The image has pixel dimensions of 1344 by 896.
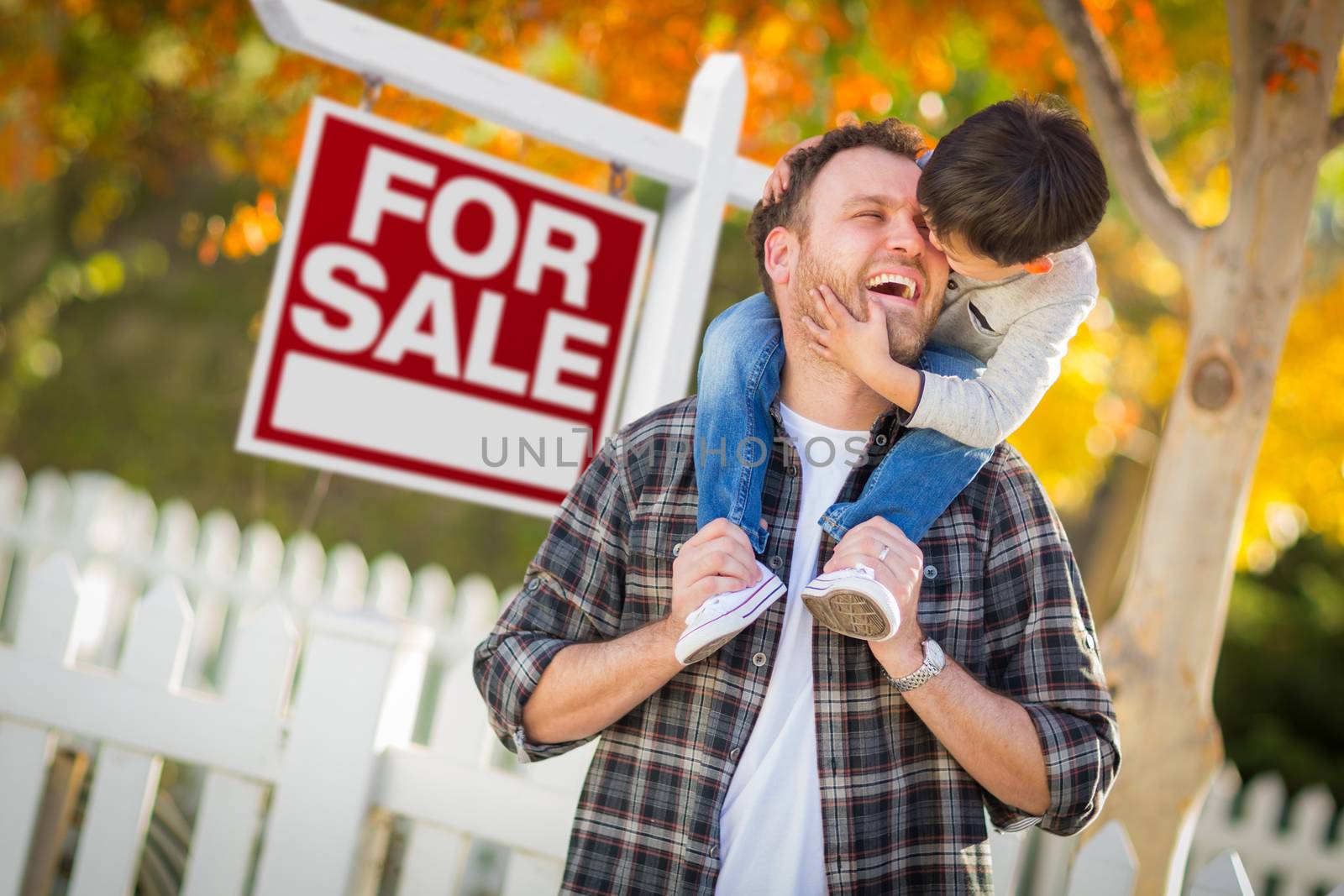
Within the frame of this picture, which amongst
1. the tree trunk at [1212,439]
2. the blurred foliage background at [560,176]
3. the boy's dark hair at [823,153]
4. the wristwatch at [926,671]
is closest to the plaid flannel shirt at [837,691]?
the wristwatch at [926,671]

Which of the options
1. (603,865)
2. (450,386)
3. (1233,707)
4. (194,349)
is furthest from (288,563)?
(1233,707)

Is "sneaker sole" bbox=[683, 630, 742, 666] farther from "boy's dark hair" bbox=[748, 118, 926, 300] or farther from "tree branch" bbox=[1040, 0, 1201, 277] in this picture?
"tree branch" bbox=[1040, 0, 1201, 277]

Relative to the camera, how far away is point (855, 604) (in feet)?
5.49

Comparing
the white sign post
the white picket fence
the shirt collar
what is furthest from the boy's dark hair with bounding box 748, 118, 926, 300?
the white picket fence

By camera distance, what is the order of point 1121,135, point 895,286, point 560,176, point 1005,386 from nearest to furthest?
point 1005,386
point 895,286
point 1121,135
point 560,176

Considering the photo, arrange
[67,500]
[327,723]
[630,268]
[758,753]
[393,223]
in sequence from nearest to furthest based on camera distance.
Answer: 1. [758,753]
2. [327,723]
3. [393,223]
4. [630,268]
5. [67,500]

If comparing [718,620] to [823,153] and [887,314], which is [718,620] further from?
[823,153]

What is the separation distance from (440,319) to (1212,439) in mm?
2062

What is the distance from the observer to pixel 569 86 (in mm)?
6438

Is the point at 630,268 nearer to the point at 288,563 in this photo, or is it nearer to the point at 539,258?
the point at 539,258

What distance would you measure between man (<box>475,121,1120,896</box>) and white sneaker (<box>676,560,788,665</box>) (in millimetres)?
34

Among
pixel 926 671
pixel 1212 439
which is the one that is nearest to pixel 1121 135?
pixel 1212 439

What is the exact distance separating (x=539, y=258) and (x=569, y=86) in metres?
3.84

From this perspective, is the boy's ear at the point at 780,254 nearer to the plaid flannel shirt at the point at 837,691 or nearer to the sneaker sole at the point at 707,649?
the plaid flannel shirt at the point at 837,691
